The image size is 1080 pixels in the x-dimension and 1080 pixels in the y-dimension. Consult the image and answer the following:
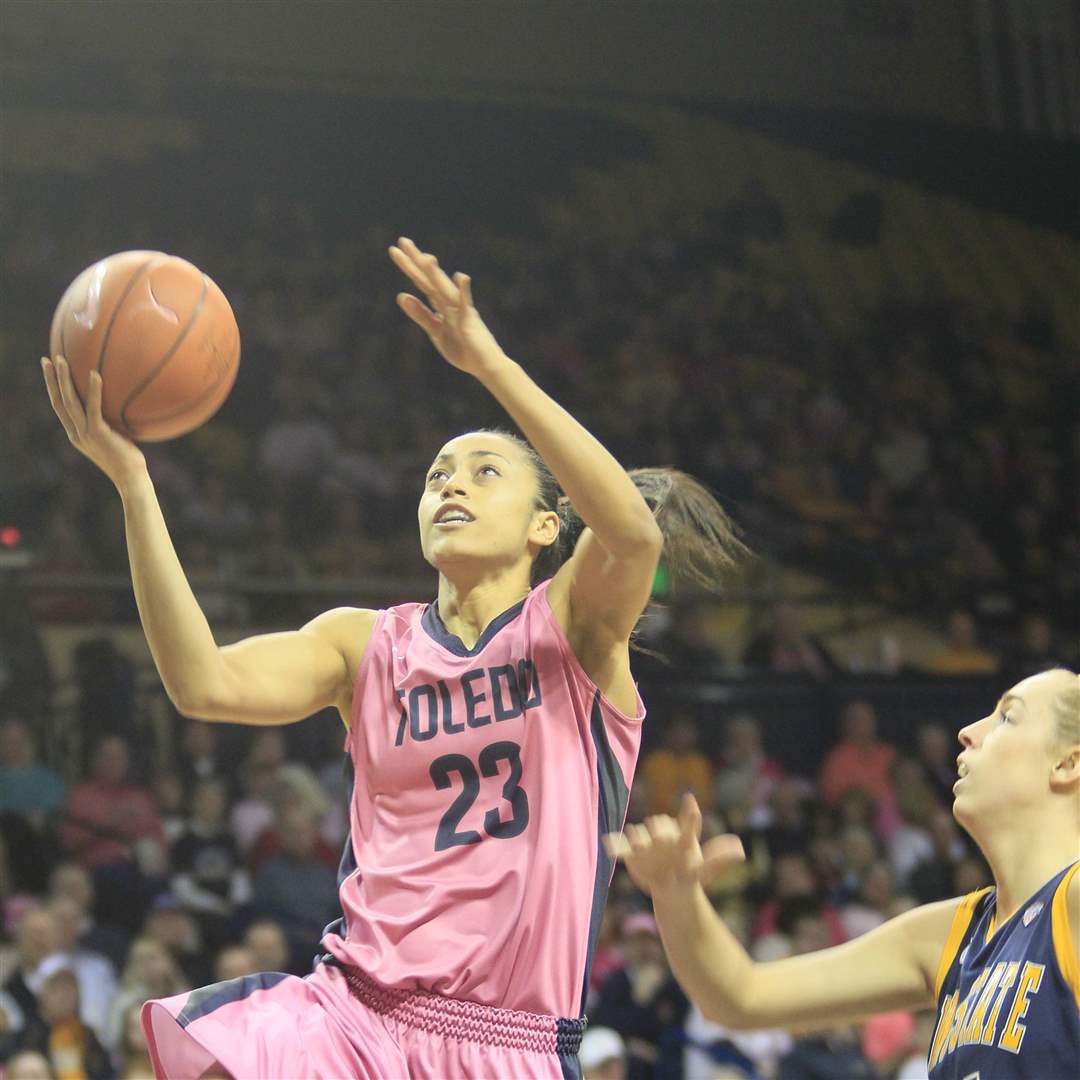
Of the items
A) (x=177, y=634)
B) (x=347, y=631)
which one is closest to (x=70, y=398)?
(x=177, y=634)

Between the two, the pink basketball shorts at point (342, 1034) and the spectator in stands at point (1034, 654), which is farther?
the spectator in stands at point (1034, 654)

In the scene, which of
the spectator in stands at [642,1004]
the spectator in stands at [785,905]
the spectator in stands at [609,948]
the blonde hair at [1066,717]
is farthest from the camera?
the spectator in stands at [785,905]

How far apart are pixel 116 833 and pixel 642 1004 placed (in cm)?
233

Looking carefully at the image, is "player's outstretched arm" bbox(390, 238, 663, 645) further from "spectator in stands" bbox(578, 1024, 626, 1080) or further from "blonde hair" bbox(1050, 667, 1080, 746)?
"spectator in stands" bbox(578, 1024, 626, 1080)

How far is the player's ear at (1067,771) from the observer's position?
2.59 meters

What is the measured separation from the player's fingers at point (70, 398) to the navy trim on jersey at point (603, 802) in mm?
984

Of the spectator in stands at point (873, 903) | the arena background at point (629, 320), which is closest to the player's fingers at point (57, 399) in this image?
the arena background at point (629, 320)

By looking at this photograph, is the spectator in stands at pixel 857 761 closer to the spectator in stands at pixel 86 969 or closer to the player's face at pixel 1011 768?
the spectator in stands at pixel 86 969

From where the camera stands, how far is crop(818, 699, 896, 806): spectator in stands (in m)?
7.89

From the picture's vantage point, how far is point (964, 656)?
9.06 metres

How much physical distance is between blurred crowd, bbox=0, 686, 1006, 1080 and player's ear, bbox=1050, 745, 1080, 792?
128 inches

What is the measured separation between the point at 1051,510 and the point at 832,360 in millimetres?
2051

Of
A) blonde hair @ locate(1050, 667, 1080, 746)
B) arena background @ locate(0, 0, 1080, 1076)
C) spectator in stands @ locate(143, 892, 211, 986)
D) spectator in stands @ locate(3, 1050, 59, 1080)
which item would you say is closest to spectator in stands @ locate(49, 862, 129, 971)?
spectator in stands @ locate(143, 892, 211, 986)

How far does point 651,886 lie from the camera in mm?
2506
